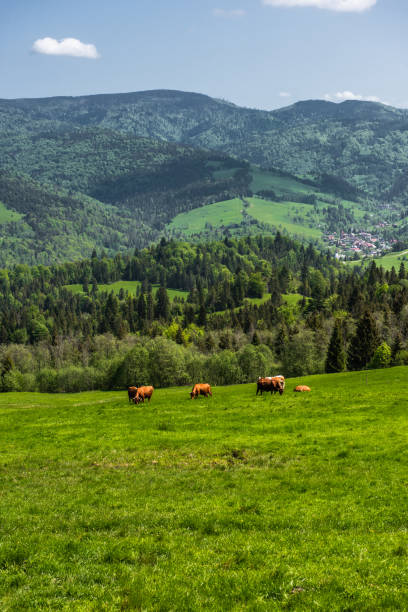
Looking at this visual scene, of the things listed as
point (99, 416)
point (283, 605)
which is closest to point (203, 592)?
Result: point (283, 605)

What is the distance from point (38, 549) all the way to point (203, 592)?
662 centimetres

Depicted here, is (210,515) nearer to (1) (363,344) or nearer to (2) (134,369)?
(1) (363,344)

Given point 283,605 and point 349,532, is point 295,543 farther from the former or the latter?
Answer: point 283,605

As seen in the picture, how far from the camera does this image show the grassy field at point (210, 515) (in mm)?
12867

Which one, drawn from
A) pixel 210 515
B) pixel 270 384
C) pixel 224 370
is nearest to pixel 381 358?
pixel 224 370

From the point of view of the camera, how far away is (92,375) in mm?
150250

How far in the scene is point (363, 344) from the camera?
12200 cm

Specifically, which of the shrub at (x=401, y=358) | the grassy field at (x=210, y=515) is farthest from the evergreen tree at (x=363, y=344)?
the grassy field at (x=210, y=515)

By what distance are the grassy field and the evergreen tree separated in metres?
87.9

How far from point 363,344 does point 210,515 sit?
112 m

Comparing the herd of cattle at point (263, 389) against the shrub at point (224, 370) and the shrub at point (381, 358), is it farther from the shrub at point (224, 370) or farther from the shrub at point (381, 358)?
the shrub at point (224, 370)

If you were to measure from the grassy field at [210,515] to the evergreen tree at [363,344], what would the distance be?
87852mm

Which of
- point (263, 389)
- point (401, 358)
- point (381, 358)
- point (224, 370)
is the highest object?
point (263, 389)

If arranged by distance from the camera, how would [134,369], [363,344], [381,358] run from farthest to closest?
1. [134,369]
2. [363,344]
3. [381,358]
